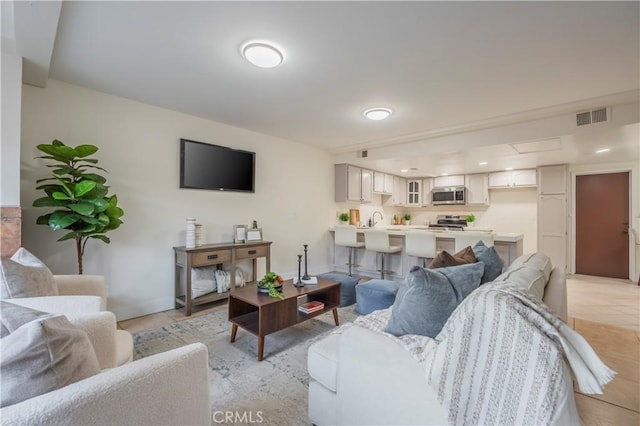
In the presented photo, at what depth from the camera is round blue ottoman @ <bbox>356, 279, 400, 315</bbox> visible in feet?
9.48

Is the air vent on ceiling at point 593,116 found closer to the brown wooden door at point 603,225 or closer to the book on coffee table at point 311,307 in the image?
the brown wooden door at point 603,225

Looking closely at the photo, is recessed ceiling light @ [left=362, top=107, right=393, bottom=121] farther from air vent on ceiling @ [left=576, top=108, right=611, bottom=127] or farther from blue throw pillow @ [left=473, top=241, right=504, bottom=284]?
air vent on ceiling @ [left=576, top=108, right=611, bottom=127]

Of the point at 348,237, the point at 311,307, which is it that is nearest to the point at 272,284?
the point at 311,307

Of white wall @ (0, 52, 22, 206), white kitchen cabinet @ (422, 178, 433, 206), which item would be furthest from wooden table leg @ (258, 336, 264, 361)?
white kitchen cabinet @ (422, 178, 433, 206)

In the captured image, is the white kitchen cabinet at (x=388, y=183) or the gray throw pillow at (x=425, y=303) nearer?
the gray throw pillow at (x=425, y=303)

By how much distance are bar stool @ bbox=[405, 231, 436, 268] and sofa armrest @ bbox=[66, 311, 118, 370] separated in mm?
3770

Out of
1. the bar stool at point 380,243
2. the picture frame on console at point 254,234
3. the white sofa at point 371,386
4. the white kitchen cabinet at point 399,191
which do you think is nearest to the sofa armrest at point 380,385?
the white sofa at point 371,386

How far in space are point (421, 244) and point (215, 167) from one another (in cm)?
315

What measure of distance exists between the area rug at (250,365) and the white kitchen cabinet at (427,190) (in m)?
4.87

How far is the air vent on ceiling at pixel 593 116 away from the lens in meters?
3.14

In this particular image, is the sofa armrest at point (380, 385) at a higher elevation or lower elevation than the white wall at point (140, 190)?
lower

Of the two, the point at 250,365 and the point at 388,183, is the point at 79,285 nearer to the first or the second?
the point at 250,365

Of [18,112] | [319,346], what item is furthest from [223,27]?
[319,346]

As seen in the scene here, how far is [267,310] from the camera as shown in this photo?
90.1 inches
